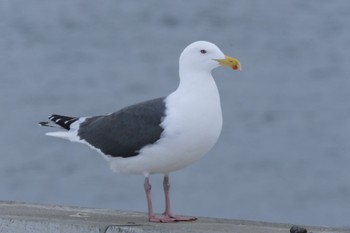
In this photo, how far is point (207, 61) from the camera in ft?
22.9

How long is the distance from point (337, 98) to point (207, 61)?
11397mm

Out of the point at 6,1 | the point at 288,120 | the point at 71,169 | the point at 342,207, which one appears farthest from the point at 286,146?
the point at 6,1

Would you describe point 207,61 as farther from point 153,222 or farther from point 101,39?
point 101,39

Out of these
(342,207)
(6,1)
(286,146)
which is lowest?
(342,207)

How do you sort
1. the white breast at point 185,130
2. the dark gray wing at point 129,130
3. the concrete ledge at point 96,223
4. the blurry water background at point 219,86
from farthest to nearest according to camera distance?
the blurry water background at point 219,86 < the dark gray wing at point 129,130 < the white breast at point 185,130 < the concrete ledge at point 96,223

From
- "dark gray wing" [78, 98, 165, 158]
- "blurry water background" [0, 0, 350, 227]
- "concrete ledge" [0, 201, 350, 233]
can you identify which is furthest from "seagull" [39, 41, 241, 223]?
"blurry water background" [0, 0, 350, 227]

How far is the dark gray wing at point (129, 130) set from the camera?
6848mm

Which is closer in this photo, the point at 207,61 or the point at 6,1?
the point at 207,61

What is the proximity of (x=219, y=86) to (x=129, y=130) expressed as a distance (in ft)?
36.0

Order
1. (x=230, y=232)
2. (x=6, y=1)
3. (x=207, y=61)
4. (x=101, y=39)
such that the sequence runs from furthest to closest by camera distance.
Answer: (x=6, y=1) < (x=101, y=39) < (x=207, y=61) < (x=230, y=232)

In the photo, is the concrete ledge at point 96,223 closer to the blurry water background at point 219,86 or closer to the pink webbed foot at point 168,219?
the pink webbed foot at point 168,219

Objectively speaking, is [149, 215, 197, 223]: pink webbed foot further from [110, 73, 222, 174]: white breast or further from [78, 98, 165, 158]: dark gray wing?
[78, 98, 165, 158]: dark gray wing

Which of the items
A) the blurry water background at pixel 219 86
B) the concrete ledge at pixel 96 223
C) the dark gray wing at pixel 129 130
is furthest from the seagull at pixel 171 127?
the blurry water background at pixel 219 86

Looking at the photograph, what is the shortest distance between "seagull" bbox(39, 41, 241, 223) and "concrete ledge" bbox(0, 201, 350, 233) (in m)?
0.22
